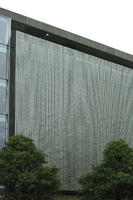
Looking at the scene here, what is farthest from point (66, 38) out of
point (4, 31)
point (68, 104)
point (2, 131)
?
point (2, 131)

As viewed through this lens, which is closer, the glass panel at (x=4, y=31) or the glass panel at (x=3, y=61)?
the glass panel at (x=3, y=61)

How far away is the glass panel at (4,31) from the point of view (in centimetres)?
3628

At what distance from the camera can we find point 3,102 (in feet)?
115

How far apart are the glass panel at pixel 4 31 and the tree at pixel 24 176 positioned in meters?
11.8

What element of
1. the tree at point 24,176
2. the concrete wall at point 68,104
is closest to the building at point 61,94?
the concrete wall at point 68,104

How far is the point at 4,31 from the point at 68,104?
9645 millimetres

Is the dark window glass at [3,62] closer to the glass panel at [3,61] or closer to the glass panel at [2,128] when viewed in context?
the glass panel at [3,61]

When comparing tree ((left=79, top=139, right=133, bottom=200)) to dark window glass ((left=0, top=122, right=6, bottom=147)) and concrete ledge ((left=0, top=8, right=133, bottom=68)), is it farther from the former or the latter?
concrete ledge ((left=0, top=8, right=133, bottom=68))

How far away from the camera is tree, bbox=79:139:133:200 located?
2911 centimetres

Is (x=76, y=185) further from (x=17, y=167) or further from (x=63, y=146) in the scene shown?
(x=17, y=167)

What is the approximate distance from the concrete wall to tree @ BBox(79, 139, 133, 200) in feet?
22.0

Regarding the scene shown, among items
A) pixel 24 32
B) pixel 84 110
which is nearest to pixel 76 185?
pixel 84 110

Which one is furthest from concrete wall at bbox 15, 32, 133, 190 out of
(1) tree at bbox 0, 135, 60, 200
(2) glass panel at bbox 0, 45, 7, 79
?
(1) tree at bbox 0, 135, 60, 200

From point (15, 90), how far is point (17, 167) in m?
9.67
